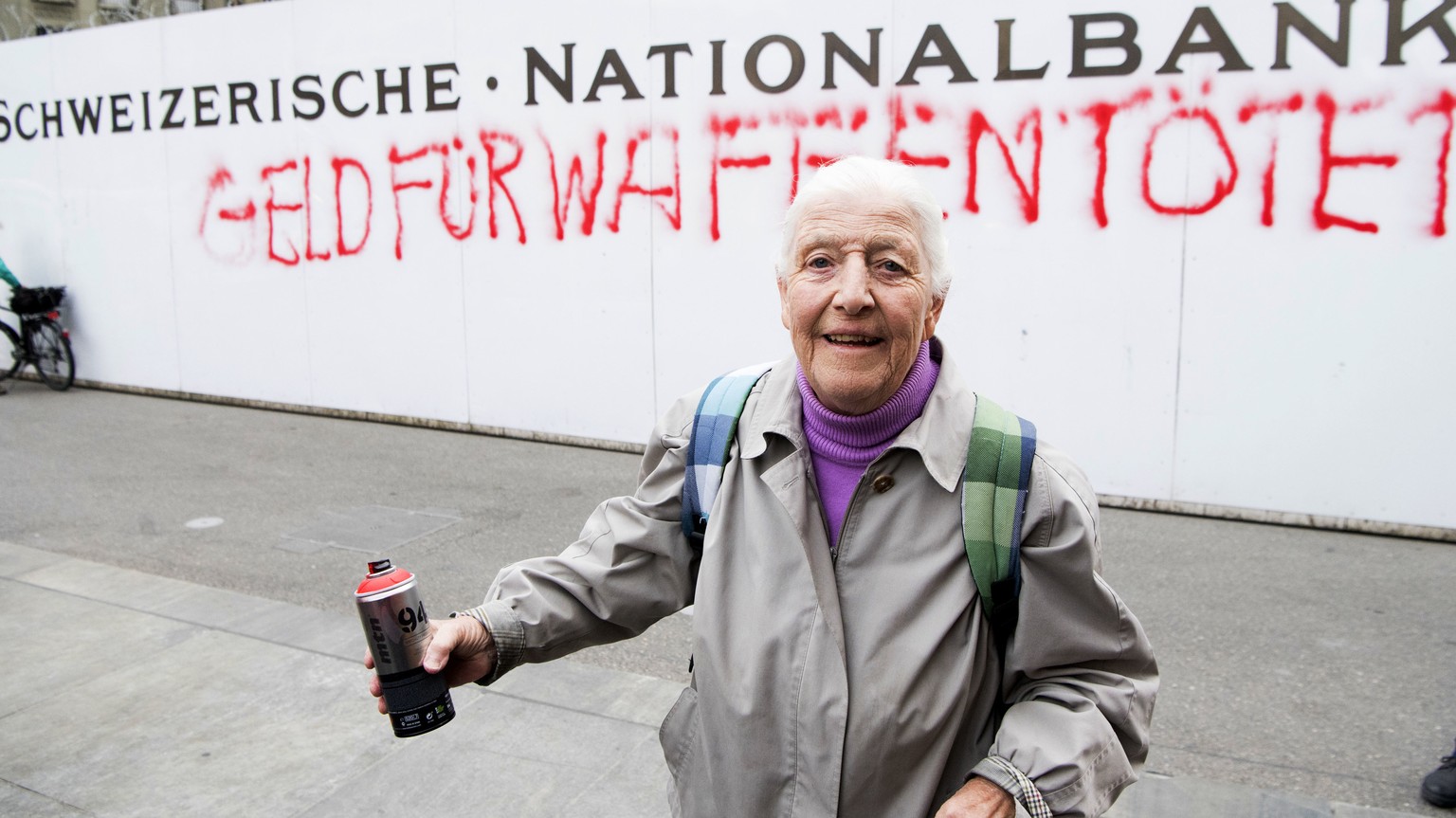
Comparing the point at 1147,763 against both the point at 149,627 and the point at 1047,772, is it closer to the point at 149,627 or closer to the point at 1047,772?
the point at 1047,772

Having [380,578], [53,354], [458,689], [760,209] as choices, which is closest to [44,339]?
[53,354]

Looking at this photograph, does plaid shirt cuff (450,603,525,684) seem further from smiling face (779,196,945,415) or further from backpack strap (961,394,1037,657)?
backpack strap (961,394,1037,657)

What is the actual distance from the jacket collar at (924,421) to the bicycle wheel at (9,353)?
34.0ft

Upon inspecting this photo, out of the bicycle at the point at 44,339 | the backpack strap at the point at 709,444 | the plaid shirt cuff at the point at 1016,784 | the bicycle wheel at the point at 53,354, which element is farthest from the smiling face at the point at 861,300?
the bicycle wheel at the point at 53,354

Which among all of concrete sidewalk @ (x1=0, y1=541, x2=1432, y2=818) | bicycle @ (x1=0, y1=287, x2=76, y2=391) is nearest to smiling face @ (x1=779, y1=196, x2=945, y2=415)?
concrete sidewalk @ (x1=0, y1=541, x2=1432, y2=818)

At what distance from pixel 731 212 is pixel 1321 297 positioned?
327cm

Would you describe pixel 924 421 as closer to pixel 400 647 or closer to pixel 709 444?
pixel 709 444

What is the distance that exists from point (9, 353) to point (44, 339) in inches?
34.8

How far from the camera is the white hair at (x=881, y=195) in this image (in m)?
1.79

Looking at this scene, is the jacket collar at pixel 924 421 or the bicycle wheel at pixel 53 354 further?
the bicycle wheel at pixel 53 354

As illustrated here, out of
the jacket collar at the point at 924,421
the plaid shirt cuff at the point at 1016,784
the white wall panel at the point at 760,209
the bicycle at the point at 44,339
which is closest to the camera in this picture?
the plaid shirt cuff at the point at 1016,784

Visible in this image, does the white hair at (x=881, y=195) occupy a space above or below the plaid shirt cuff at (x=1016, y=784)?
above

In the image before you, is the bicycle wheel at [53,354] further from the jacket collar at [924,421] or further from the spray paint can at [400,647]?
the jacket collar at [924,421]

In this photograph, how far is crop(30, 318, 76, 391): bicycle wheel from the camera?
1030 cm
